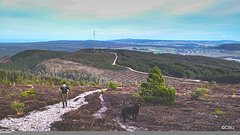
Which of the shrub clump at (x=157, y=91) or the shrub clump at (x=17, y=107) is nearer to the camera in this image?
the shrub clump at (x=17, y=107)

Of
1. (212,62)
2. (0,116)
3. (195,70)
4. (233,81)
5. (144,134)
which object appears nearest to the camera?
(144,134)

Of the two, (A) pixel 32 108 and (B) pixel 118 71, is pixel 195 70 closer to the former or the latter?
(B) pixel 118 71

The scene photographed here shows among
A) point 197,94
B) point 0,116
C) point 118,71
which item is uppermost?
point 0,116

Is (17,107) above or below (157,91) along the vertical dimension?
below

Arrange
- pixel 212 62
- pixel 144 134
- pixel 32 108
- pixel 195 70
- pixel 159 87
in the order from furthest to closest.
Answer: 1. pixel 212 62
2. pixel 195 70
3. pixel 159 87
4. pixel 32 108
5. pixel 144 134

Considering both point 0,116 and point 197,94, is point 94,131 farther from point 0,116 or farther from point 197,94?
point 197,94

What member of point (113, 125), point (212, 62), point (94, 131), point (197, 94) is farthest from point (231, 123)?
point (212, 62)

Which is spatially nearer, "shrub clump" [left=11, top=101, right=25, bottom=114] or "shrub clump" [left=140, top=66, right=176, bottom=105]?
"shrub clump" [left=11, top=101, right=25, bottom=114]

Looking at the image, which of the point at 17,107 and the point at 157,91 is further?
the point at 157,91

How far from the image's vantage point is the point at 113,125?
353 inches

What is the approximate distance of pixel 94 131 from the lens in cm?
844

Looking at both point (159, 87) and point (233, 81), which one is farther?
point (233, 81)

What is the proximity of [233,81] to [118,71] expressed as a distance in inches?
3496

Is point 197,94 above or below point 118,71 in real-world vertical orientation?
above
